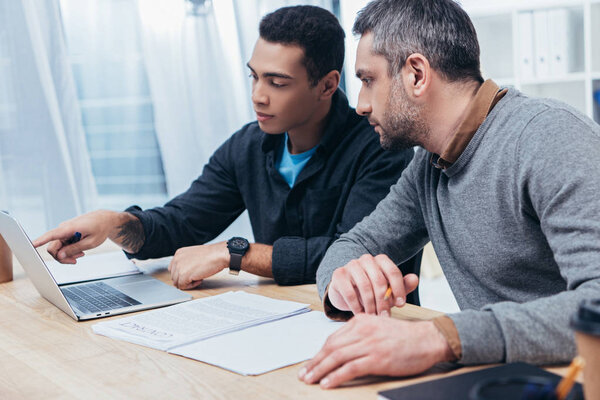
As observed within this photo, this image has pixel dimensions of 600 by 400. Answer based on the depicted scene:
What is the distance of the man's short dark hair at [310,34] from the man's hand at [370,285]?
2.60 ft

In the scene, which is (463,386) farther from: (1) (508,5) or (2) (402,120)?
(1) (508,5)

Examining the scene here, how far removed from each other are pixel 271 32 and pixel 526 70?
198 centimetres

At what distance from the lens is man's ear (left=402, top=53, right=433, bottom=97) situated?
112 centimetres

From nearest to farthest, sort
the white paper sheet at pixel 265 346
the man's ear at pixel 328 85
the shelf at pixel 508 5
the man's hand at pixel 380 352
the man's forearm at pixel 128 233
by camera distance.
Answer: the man's hand at pixel 380 352
the white paper sheet at pixel 265 346
the man's forearm at pixel 128 233
the man's ear at pixel 328 85
the shelf at pixel 508 5

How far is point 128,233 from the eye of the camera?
62.0 inches

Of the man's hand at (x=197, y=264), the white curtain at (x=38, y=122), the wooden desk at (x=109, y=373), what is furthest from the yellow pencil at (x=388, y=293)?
the white curtain at (x=38, y=122)

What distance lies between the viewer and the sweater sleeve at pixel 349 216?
53.0 inches

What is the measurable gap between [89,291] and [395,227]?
0.66 m

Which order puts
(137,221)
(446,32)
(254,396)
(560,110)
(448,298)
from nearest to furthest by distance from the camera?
(254,396) → (560,110) → (446,32) → (137,221) → (448,298)

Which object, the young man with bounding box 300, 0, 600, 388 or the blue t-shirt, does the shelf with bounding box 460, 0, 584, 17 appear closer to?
the blue t-shirt

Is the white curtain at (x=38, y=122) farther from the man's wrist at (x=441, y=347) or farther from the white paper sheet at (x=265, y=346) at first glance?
the man's wrist at (x=441, y=347)

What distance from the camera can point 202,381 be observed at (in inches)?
31.5

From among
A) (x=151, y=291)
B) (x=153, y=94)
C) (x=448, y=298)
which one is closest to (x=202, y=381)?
(x=151, y=291)

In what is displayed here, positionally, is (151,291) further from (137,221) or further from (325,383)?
(325,383)
